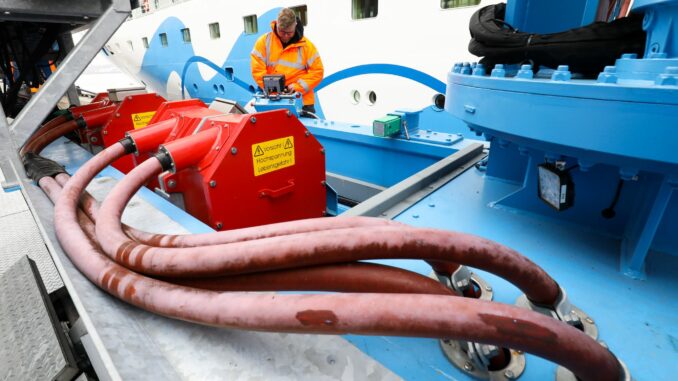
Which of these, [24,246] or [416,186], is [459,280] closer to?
[416,186]

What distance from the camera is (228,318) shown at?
0.55m

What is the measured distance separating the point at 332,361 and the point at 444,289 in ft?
0.79

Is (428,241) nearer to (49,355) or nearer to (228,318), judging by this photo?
(228,318)

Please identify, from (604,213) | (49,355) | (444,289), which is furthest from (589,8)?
(49,355)

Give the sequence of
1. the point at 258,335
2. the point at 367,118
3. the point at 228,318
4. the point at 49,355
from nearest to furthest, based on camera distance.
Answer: the point at 228,318
the point at 258,335
the point at 49,355
the point at 367,118

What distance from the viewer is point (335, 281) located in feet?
2.05

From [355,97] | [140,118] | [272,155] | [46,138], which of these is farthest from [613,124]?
[355,97]

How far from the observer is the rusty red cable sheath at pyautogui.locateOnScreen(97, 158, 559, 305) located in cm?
56

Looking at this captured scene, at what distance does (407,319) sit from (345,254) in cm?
15

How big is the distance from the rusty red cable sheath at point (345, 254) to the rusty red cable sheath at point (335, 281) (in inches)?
1.2

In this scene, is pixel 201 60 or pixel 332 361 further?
pixel 201 60

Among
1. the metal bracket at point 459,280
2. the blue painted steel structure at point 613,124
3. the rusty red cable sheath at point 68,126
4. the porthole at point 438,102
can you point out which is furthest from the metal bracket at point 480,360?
the porthole at point 438,102

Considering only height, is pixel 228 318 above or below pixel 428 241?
below

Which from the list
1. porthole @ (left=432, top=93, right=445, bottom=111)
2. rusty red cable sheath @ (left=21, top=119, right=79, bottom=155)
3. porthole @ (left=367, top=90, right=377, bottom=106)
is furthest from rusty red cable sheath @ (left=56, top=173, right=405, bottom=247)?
porthole @ (left=367, top=90, right=377, bottom=106)
